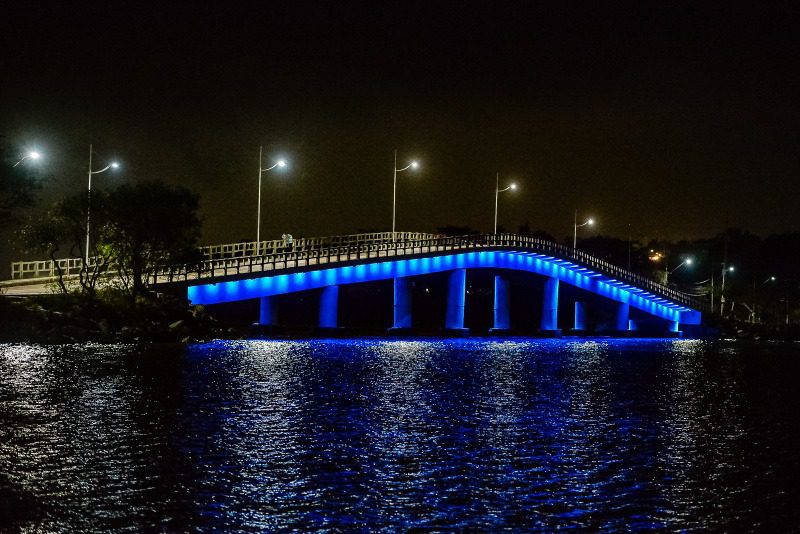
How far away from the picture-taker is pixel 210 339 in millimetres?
69438

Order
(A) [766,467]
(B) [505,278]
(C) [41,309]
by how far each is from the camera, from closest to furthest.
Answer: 1. (A) [766,467]
2. (C) [41,309]
3. (B) [505,278]

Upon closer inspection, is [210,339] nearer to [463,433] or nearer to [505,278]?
[463,433]

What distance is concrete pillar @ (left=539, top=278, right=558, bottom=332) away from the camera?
11612 centimetres

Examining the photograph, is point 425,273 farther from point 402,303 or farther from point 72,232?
point 72,232

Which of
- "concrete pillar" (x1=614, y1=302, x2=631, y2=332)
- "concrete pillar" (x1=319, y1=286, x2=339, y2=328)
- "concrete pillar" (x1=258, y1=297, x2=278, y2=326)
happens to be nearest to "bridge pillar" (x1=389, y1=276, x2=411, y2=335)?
"concrete pillar" (x1=319, y1=286, x2=339, y2=328)

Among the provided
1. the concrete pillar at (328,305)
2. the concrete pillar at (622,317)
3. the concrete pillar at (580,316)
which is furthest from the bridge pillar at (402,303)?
the concrete pillar at (622,317)

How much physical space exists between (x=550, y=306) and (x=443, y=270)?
1992 cm

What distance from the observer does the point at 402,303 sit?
98.2 metres

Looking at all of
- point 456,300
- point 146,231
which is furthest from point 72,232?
point 456,300

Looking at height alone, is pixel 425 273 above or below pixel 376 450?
above

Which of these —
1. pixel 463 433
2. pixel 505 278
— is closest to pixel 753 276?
pixel 505 278

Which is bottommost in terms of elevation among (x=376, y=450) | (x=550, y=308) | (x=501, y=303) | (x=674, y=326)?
(x=376, y=450)

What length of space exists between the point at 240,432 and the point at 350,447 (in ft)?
11.6

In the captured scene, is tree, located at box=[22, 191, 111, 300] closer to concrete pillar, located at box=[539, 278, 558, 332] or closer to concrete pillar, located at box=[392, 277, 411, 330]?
concrete pillar, located at box=[392, 277, 411, 330]
